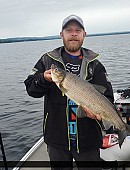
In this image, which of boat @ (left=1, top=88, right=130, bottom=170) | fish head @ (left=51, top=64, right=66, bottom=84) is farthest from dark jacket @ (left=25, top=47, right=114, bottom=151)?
boat @ (left=1, top=88, right=130, bottom=170)

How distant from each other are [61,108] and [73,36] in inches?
35.9

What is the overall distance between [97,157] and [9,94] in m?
14.3

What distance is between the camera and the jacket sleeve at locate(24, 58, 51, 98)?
3.12m

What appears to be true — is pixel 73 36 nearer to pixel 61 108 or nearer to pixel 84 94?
pixel 84 94

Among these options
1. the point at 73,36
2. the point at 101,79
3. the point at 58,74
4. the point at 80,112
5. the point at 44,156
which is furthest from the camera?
the point at 44,156

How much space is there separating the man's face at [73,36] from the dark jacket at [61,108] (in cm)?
16

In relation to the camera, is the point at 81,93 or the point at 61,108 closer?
the point at 81,93

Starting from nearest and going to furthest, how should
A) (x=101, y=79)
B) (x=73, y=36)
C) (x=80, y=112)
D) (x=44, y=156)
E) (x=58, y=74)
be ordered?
(x=58, y=74), (x=80, y=112), (x=73, y=36), (x=101, y=79), (x=44, y=156)

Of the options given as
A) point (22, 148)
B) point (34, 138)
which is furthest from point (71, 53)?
point (34, 138)

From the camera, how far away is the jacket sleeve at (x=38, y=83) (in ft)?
10.2

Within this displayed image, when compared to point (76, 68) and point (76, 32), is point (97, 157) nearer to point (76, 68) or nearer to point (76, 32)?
point (76, 68)

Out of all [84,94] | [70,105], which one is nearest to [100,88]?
[84,94]

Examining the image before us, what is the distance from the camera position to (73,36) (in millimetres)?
3232

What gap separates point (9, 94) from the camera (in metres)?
17.1
